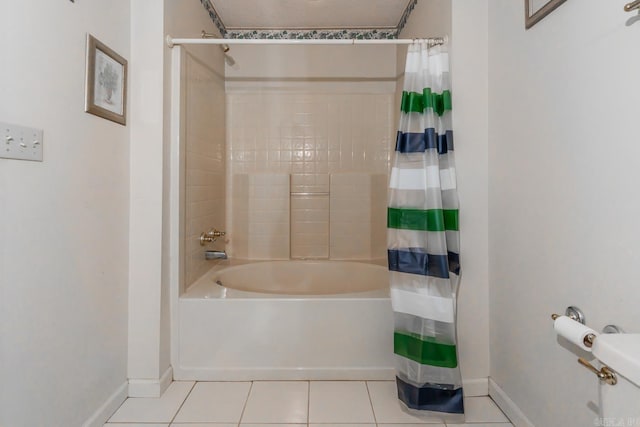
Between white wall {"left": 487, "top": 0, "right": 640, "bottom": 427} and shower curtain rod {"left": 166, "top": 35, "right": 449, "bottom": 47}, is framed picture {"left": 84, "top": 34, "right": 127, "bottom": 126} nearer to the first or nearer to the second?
shower curtain rod {"left": 166, "top": 35, "right": 449, "bottom": 47}

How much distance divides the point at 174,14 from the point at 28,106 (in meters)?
1.06

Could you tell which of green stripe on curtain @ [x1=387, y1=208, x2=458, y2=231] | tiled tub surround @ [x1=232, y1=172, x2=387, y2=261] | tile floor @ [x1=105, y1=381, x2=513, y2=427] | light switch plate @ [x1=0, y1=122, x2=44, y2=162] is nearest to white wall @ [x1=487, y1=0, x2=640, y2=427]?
green stripe on curtain @ [x1=387, y1=208, x2=458, y2=231]

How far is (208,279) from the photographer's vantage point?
2.11 meters

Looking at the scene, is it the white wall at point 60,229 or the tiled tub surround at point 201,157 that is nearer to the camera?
the white wall at point 60,229

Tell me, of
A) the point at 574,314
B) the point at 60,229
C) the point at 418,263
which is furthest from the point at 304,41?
the point at 574,314

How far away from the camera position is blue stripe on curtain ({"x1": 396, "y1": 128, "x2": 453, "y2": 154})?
1.54m

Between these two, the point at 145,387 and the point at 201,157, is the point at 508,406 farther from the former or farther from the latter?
the point at 201,157

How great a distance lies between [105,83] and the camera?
56.8 inches

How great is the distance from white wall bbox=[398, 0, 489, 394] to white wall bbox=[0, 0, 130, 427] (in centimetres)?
A: 162

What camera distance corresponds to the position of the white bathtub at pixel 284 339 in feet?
5.81

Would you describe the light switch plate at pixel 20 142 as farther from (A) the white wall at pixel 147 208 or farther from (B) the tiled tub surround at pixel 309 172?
(B) the tiled tub surround at pixel 309 172

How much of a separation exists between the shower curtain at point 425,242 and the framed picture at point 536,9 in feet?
1.15

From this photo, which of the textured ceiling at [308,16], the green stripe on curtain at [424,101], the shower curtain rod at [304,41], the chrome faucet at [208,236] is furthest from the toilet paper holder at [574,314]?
the textured ceiling at [308,16]

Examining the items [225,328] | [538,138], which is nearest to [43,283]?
[225,328]
